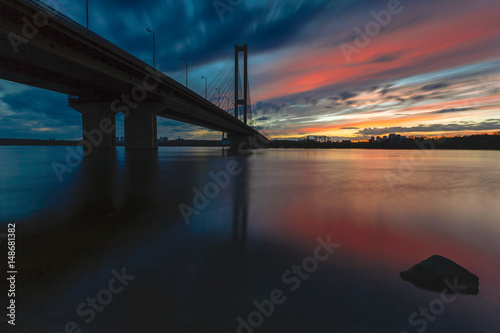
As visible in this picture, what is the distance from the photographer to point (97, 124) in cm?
4347

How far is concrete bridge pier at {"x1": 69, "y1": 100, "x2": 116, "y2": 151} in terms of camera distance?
42531 mm

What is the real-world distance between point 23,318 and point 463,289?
5.19m

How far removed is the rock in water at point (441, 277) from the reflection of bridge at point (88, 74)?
25315 millimetres

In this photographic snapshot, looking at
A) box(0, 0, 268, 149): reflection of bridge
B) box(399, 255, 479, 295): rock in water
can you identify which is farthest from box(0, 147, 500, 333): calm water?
box(0, 0, 268, 149): reflection of bridge

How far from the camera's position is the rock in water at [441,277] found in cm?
299

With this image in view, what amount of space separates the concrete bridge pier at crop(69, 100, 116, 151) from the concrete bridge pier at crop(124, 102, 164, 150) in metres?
3.45

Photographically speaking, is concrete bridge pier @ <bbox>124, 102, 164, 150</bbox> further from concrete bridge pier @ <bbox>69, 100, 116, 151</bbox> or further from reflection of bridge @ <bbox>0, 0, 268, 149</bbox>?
concrete bridge pier @ <bbox>69, 100, 116, 151</bbox>

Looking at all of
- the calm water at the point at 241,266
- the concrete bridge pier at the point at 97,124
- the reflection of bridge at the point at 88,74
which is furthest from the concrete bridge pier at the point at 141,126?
the calm water at the point at 241,266

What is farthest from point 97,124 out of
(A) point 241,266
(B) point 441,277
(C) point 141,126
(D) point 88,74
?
(B) point 441,277

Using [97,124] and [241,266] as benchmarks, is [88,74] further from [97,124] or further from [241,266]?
[241,266]

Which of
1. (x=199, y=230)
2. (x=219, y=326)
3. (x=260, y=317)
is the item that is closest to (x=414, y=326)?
(x=260, y=317)

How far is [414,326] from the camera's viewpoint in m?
2.30

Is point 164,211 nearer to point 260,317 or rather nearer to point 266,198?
point 266,198

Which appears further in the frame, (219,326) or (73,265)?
(73,265)
